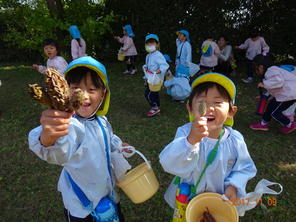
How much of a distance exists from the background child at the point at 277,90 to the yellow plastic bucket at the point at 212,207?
339 centimetres

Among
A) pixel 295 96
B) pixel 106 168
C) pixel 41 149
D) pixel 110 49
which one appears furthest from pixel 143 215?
pixel 110 49

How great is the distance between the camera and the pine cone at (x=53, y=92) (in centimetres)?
93

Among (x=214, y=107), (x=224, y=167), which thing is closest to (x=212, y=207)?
(x=224, y=167)

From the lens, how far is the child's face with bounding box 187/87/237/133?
174 cm

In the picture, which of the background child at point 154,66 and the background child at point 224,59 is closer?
the background child at point 154,66

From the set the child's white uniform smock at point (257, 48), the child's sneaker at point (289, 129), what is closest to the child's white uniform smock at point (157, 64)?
the child's sneaker at point (289, 129)

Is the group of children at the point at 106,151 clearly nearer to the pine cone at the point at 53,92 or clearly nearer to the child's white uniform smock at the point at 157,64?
the pine cone at the point at 53,92

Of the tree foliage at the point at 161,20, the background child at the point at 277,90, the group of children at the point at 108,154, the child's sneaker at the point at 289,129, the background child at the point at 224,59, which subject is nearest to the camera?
the group of children at the point at 108,154

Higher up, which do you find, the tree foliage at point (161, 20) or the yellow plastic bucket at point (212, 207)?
the tree foliage at point (161, 20)

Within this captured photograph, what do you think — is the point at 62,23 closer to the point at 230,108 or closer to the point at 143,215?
the point at 143,215

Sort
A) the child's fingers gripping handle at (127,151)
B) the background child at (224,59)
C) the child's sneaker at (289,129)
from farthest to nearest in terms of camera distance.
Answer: the background child at (224,59) < the child's sneaker at (289,129) < the child's fingers gripping handle at (127,151)

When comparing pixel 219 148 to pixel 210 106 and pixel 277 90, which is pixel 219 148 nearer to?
pixel 210 106

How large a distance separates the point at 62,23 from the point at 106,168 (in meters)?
7.52

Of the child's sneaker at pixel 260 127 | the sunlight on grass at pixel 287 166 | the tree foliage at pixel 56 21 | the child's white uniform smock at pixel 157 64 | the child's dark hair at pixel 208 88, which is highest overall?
the tree foliage at pixel 56 21
